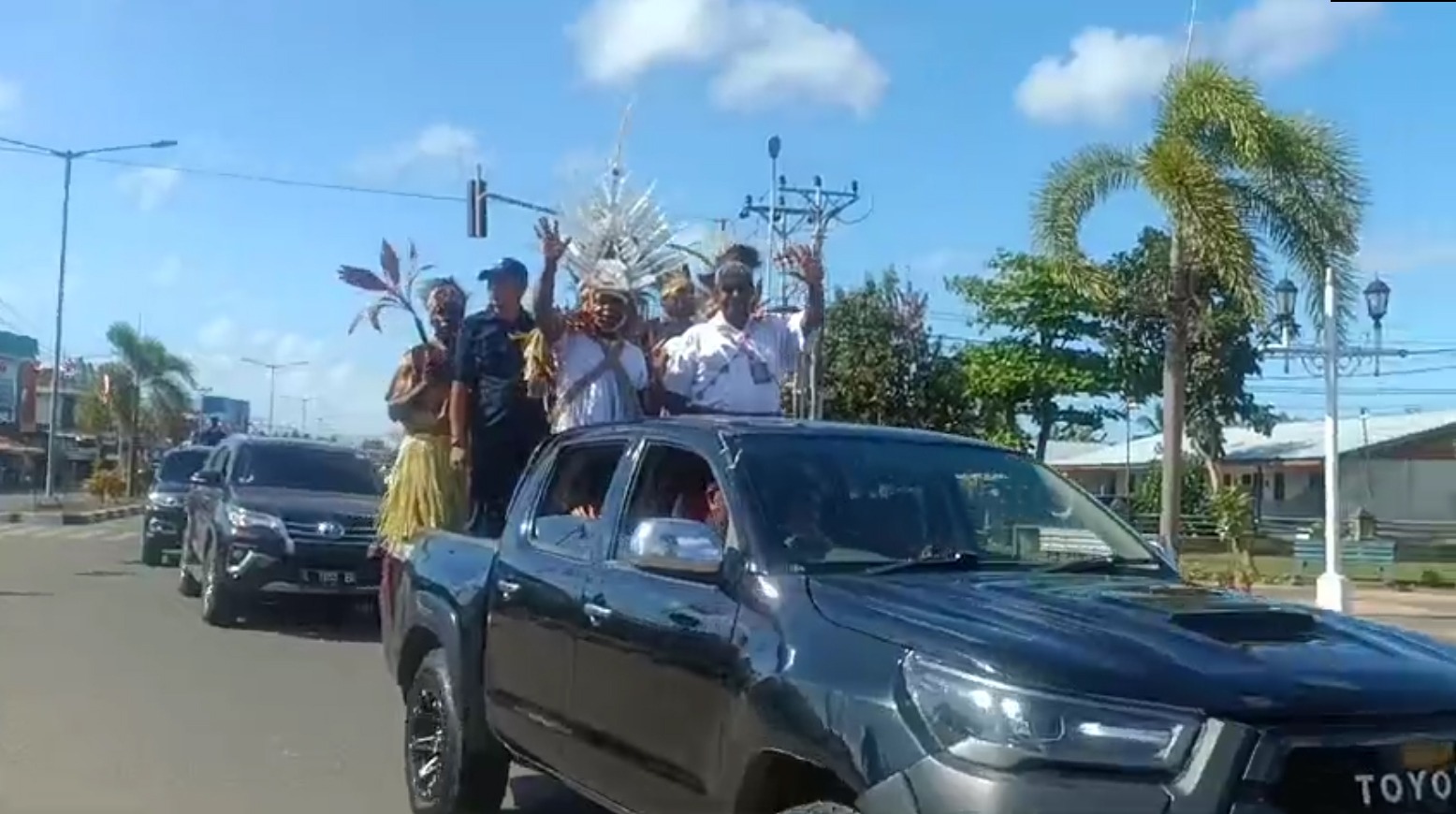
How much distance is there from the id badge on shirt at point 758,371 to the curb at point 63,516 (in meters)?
29.2

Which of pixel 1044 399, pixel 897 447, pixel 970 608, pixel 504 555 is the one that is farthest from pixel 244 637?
pixel 1044 399

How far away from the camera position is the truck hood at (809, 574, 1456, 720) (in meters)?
3.81

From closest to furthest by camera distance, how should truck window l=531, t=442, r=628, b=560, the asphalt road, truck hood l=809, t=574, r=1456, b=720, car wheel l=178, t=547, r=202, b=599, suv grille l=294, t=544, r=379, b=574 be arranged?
truck hood l=809, t=574, r=1456, b=720 < truck window l=531, t=442, r=628, b=560 < the asphalt road < suv grille l=294, t=544, r=379, b=574 < car wheel l=178, t=547, r=202, b=599

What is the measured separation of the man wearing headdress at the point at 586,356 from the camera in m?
8.01

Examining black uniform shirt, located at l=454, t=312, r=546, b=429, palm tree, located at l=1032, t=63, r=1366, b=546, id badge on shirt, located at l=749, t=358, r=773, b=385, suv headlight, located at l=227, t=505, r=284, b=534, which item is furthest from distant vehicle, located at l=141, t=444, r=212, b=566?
id badge on shirt, located at l=749, t=358, r=773, b=385

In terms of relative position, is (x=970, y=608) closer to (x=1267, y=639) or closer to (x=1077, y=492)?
(x=1267, y=639)

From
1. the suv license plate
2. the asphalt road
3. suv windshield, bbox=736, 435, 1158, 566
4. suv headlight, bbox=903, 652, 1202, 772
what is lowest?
the asphalt road

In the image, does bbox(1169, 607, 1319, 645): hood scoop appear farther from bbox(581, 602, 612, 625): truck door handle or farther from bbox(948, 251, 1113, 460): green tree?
bbox(948, 251, 1113, 460): green tree

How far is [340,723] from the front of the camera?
9805 millimetres

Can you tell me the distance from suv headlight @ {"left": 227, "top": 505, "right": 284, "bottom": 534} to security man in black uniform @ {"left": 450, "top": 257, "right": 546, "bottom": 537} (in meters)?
6.50

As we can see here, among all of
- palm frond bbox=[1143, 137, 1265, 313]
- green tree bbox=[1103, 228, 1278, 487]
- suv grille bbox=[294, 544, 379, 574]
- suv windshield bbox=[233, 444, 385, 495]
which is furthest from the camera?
green tree bbox=[1103, 228, 1278, 487]

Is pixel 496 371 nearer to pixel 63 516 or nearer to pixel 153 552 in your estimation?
pixel 153 552

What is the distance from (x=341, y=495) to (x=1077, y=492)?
10.7 meters

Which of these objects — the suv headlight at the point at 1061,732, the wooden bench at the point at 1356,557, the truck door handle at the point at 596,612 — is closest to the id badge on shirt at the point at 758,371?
the truck door handle at the point at 596,612
